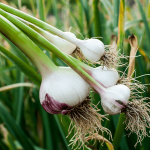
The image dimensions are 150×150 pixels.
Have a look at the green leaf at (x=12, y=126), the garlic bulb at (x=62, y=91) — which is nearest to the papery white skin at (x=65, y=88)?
the garlic bulb at (x=62, y=91)

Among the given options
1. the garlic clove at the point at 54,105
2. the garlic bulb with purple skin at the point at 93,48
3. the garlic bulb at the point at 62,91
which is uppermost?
the garlic bulb with purple skin at the point at 93,48

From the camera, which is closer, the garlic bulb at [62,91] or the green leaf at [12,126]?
the garlic bulb at [62,91]

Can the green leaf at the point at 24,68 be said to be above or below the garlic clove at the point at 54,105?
above

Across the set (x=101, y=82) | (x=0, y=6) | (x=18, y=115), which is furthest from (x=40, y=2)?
(x=18, y=115)

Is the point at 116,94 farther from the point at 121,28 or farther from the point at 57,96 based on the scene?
the point at 121,28

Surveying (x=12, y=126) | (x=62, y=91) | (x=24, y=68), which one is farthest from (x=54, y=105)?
(x=12, y=126)

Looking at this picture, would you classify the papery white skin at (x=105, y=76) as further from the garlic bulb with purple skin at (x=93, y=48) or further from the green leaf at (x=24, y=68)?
the green leaf at (x=24, y=68)
